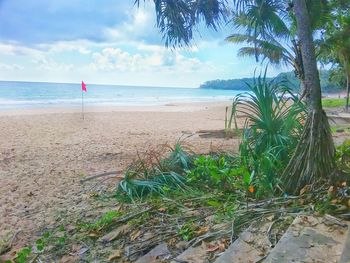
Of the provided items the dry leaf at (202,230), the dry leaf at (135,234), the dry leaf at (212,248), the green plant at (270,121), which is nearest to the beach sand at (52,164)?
the dry leaf at (135,234)

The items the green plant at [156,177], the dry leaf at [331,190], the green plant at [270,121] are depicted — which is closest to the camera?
the dry leaf at [331,190]

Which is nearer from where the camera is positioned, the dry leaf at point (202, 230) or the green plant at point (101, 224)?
the dry leaf at point (202, 230)

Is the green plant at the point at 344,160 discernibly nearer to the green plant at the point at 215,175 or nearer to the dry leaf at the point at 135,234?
the green plant at the point at 215,175

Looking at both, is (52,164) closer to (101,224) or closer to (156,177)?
(156,177)

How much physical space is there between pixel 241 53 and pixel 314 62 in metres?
14.1

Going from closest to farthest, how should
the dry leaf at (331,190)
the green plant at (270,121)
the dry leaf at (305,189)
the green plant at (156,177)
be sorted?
the dry leaf at (331,190), the dry leaf at (305,189), the green plant at (270,121), the green plant at (156,177)

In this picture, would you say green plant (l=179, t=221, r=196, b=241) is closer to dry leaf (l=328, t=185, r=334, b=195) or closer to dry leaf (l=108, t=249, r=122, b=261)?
dry leaf (l=108, t=249, r=122, b=261)

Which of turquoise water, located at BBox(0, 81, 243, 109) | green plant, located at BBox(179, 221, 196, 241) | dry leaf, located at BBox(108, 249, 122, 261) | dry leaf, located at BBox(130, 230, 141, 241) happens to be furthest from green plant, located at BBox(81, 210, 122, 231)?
turquoise water, located at BBox(0, 81, 243, 109)

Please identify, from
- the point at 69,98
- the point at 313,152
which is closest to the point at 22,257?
the point at 313,152

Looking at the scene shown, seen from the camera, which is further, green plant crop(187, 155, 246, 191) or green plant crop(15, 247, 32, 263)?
green plant crop(187, 155, 246, 191)

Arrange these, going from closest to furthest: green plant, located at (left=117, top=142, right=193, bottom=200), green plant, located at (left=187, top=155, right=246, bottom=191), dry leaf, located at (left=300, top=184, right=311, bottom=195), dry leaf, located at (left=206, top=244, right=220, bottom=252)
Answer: dry leaf, located at (left=206, top=244, right=220, bottom=252)
dry leaf, located at (left=300, top=184, right=311, bottom=195)
green plant, located at (left=187, top=155, right=246, bottom=191)
green plant, located at (left=117, top=142, right=193, bottom=200)

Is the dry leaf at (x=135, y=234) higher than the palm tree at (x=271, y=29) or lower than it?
lower

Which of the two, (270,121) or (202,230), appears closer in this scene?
(202,230)

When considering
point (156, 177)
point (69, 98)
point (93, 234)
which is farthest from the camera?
point (69, 98)
